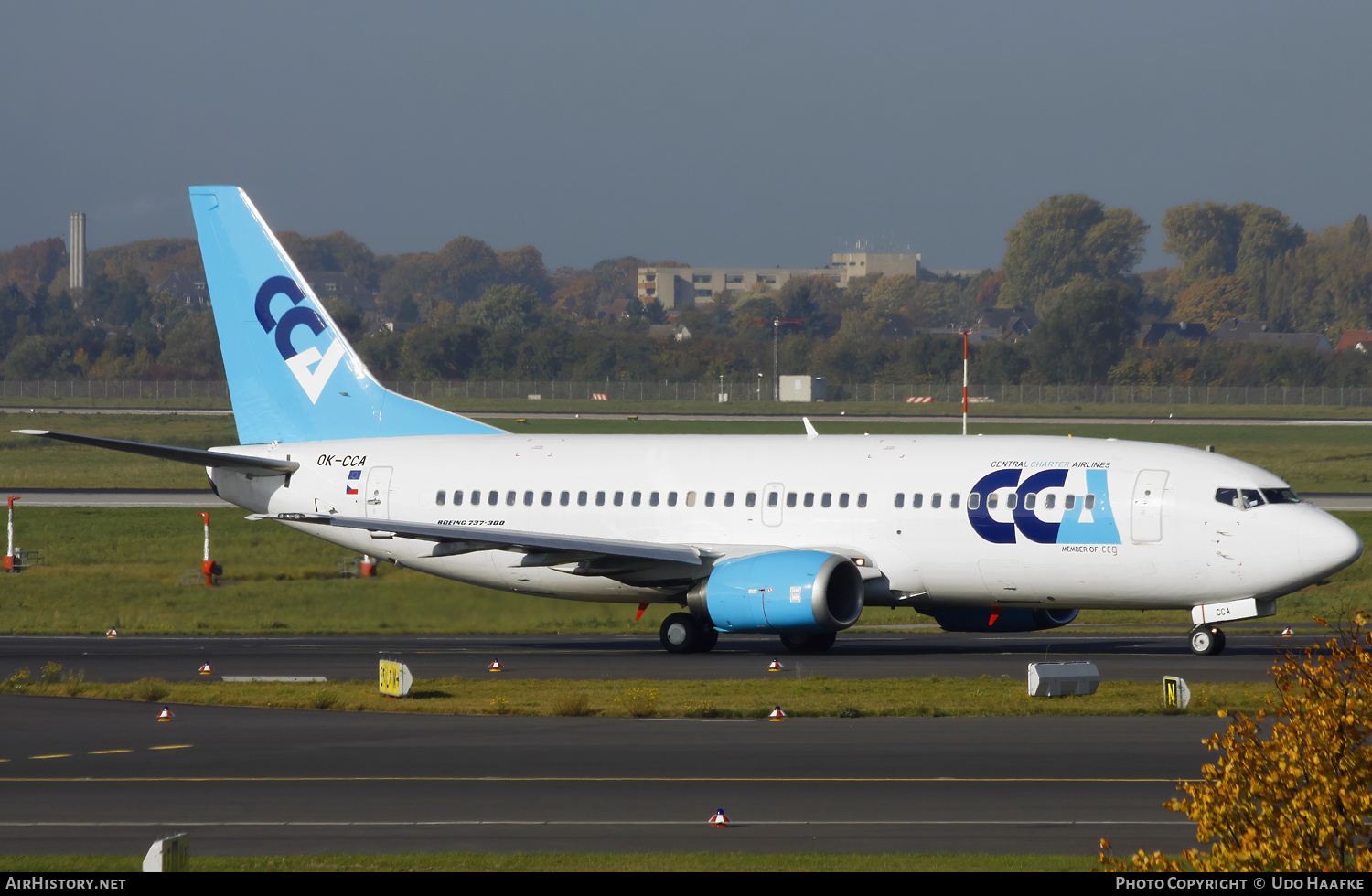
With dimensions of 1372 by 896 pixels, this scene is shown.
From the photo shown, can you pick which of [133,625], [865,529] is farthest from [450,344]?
[865,529]

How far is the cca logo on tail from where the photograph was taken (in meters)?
39.6

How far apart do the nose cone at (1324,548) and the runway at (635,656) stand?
6.33 feet

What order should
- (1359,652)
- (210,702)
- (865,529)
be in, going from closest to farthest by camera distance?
(1359,652), (210,702), (865,529)

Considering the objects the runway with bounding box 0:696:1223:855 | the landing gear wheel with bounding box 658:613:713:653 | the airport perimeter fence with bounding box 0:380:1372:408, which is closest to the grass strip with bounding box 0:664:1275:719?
the runway with bounding box 0:696:1223:855

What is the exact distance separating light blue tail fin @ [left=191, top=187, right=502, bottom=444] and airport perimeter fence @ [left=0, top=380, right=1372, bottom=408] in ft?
305

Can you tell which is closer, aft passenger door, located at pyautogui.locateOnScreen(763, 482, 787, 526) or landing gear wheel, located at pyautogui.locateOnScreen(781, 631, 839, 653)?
aft passenger door, located at pyautogui.locateOnScreen(763, 482, 787, 526)

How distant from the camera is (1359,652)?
11.5m

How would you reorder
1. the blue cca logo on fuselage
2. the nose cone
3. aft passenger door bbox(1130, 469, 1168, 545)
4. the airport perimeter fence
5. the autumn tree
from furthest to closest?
1. the airport perimeter fence
2. the blue cca logo on fuselage
3. aft passenger door bbox(1130, 469, 1168, 545)
4. the nose cone
5. the autumn tree

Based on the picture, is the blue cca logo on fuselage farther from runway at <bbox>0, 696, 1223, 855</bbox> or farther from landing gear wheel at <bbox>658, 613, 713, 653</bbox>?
runway at <bbox>0, 696, 1223, 855</bbox>

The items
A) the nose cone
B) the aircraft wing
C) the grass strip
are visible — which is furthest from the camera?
the aircraft wing

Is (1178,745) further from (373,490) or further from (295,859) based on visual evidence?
(373,490)

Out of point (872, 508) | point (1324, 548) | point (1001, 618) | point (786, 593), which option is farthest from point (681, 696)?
point (1324, 548)

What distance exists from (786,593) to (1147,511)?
6.78 meters

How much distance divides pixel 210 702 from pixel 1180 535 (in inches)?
675
